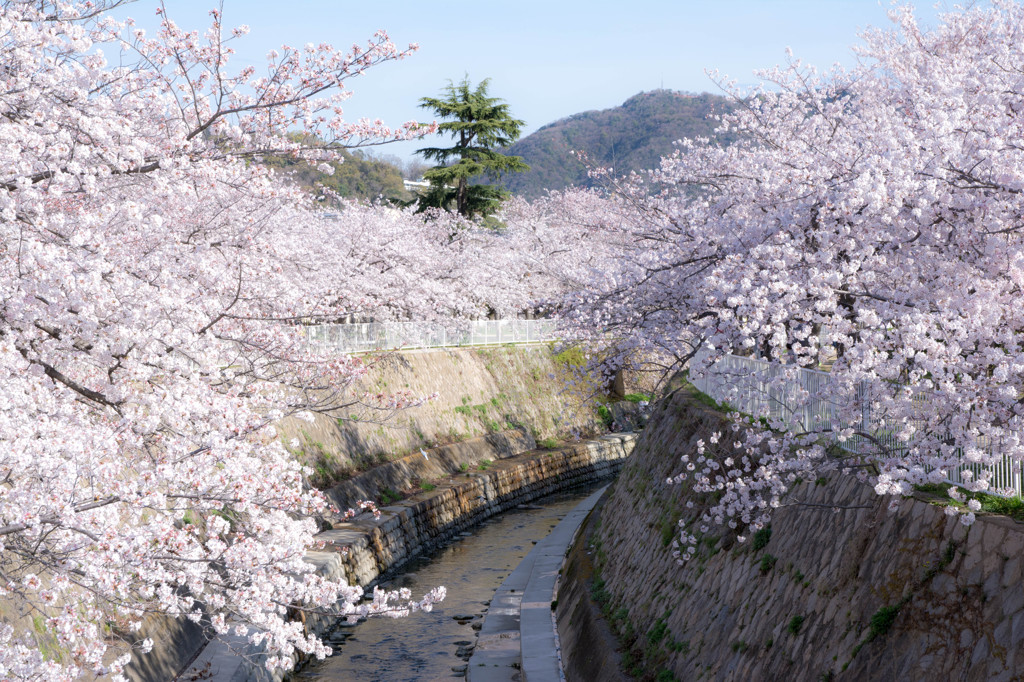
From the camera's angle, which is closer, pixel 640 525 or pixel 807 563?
pixel 807 563

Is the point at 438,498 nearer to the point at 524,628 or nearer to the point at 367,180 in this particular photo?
the point at 524,628

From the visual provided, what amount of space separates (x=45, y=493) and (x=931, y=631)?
7.07m

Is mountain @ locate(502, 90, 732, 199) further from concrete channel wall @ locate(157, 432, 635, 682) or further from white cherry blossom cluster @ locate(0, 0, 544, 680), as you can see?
white cherry blossom cluster @ locate(0, 0, 544, 680)

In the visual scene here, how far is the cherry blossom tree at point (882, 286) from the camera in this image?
7.24 m

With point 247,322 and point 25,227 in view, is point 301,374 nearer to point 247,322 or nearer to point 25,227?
point 247,322

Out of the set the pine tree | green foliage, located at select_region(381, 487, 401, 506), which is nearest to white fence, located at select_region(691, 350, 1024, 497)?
green foliage, located at select_region(381, 487, 401, 506)

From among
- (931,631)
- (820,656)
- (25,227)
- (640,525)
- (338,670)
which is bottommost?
(338,670)

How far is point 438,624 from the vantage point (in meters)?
19.1

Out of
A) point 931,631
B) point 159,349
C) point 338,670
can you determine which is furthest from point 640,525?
point 159,349

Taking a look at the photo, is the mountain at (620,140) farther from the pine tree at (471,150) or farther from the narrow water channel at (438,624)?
the narrow water channel at (438,624)

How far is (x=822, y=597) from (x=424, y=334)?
26907mm

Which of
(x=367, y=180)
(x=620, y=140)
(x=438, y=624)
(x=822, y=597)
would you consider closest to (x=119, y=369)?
(x=822, y=597)

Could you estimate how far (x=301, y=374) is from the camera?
15.9 m

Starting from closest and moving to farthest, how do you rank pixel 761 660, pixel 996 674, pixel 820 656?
pixel 996 674 → pixel 820 656 → pixel 761 660
